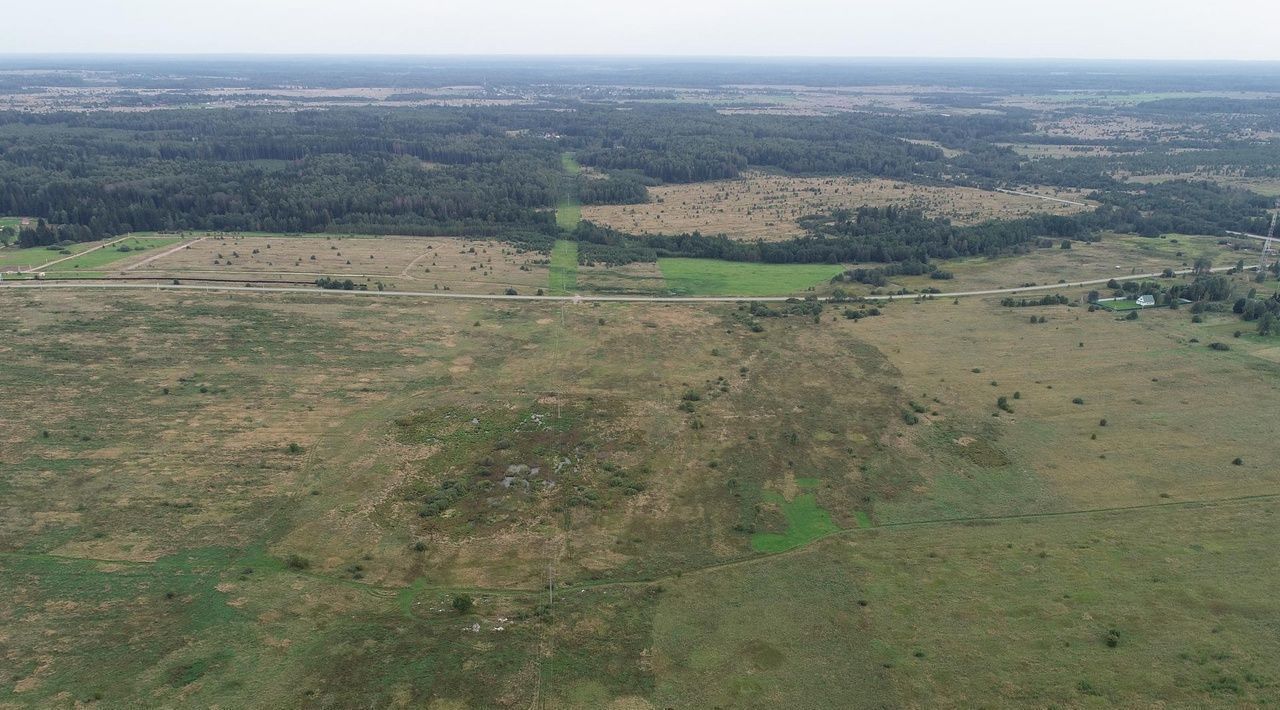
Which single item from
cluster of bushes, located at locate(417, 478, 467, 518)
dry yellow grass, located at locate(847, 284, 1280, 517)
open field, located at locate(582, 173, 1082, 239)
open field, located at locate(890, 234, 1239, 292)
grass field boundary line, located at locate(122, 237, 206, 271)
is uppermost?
open field, located at locate(582, 173, 1082, 239)

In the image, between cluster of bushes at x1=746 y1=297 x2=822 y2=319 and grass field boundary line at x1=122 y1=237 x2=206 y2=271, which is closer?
cluster of bushes at x1=746 y1=297 x2=822 y2=319

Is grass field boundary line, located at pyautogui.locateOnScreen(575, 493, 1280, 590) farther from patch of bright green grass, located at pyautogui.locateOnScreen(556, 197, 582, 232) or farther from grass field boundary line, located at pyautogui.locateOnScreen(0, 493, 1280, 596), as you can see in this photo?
patch of bright green grass, located at pyautogui.locateOnScreen(556, 197, 582, 232)

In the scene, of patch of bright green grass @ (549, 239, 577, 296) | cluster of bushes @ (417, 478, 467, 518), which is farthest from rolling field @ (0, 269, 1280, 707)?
patch of bright green grass @ (549, 239, 577, 296)

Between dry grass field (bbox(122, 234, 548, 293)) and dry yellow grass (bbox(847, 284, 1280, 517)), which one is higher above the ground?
dry grass field (bbox(122, 234, 548, 293))

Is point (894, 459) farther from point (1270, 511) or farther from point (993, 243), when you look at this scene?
point (993, 243)

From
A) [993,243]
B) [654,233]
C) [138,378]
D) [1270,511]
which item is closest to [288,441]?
[138,378]

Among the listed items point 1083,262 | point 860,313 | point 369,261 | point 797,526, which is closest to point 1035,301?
point 860,313

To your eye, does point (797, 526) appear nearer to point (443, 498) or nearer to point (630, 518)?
point (630, 518)
